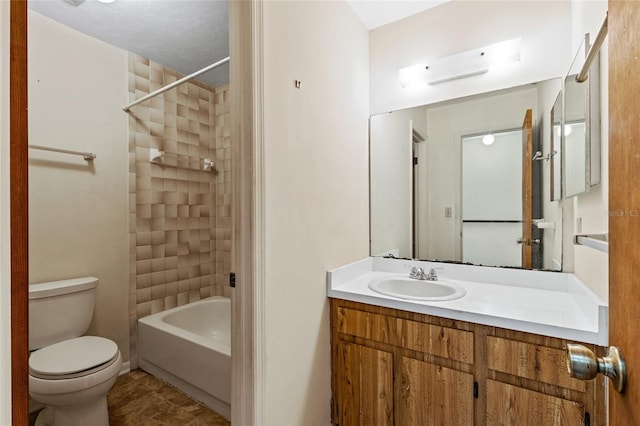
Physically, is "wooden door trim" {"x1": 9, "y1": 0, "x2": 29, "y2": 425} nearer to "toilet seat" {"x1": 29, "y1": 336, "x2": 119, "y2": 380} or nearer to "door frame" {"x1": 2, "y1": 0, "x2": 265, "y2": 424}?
"door frame" {"x1": 2, "y1": 0, "x2": 265, "y2": 424}

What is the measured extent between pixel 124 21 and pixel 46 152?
38.6 inches

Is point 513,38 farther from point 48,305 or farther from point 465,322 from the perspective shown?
point 48,305

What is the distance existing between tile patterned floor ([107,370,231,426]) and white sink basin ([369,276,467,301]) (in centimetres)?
125

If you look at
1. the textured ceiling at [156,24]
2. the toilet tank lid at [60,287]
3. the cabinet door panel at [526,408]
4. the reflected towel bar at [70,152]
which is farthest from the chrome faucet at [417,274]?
the reflected towel bar at [70,152]

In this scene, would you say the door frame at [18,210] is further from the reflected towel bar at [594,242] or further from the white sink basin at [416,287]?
the white sink basin at [416,287]

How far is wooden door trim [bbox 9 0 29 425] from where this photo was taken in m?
0.56

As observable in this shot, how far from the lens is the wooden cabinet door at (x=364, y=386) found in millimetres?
1482

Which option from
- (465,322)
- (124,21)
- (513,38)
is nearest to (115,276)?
(124,21)

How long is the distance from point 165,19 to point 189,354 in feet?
7.11

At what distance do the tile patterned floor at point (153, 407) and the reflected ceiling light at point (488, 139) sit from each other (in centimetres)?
227

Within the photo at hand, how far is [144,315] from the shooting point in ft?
8.11

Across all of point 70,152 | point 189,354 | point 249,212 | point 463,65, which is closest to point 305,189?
point 249,212

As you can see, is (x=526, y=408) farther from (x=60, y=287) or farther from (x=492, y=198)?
(x=60, y=287)

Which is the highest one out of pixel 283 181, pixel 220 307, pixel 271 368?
pixel 283 181
